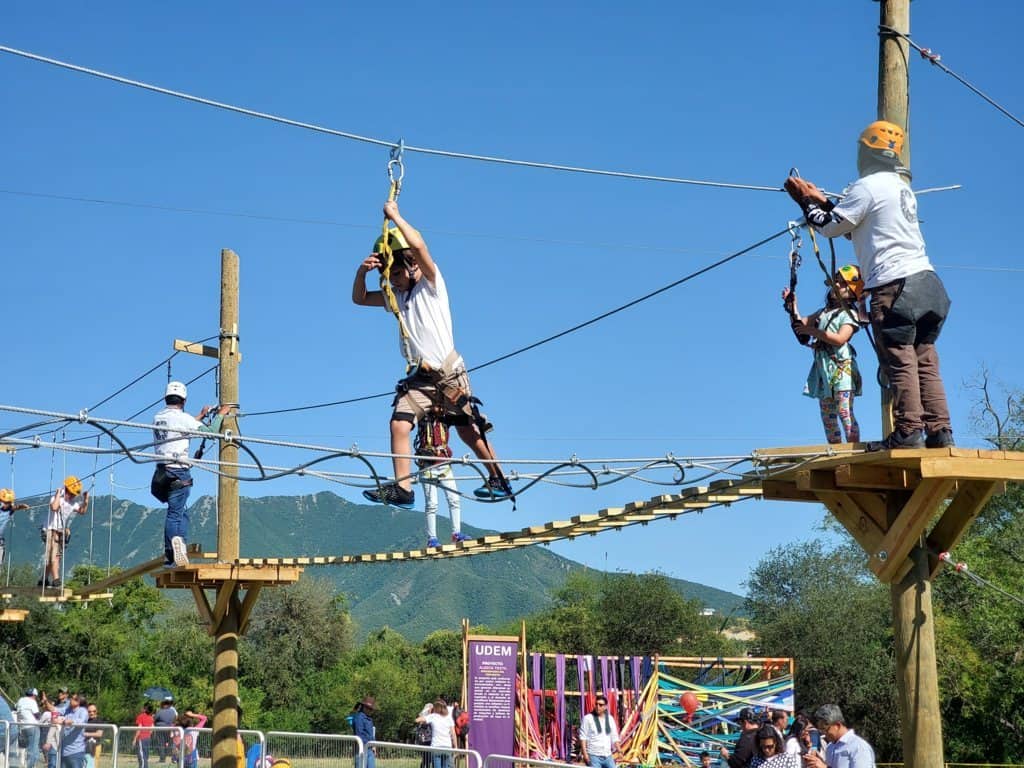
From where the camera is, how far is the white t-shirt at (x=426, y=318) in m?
8.14

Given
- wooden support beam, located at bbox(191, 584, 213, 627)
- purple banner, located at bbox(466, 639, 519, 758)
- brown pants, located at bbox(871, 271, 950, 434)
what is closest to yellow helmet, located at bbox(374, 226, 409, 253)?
brown pants, located at bbox(871, 271, 950, 434)

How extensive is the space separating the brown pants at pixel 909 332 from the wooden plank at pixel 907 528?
0.37 metres

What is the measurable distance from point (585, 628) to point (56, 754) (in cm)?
2770

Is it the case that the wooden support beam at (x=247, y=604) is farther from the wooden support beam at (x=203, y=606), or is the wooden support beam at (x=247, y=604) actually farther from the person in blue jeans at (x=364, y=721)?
the person in blue jeans at (x=364, y=721)

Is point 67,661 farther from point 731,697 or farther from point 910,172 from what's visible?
point 910,172

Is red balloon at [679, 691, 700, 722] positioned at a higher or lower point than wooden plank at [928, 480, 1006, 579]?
lower

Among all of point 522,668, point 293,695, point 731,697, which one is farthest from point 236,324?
point 293,695

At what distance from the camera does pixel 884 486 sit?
8047 mm

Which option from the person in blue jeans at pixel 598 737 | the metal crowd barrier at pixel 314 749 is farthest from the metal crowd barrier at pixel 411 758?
the person in blue jeans at pixel 598 737

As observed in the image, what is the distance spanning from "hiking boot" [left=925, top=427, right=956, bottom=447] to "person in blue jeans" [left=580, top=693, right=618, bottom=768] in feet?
23.4

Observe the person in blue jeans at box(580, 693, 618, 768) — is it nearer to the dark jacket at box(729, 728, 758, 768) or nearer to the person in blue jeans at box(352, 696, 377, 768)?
the person in blue jeans at box(352, 696, 377, 768)

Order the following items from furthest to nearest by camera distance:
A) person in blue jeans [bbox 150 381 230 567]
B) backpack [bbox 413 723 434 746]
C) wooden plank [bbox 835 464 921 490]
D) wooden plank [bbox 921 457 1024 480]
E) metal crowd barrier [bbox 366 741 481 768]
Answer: backpack [bbox 413 723 434 746] < metal crowd barrier [bbox 366 741 481 768] < person in blue jeans [bbox 150 381 230 567] < wooden plank [bbox 835 464 921 490] < wooden plank [bbox 921 457 1024 480]

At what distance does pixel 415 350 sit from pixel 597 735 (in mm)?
7105

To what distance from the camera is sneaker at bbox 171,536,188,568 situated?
39.6 ft
